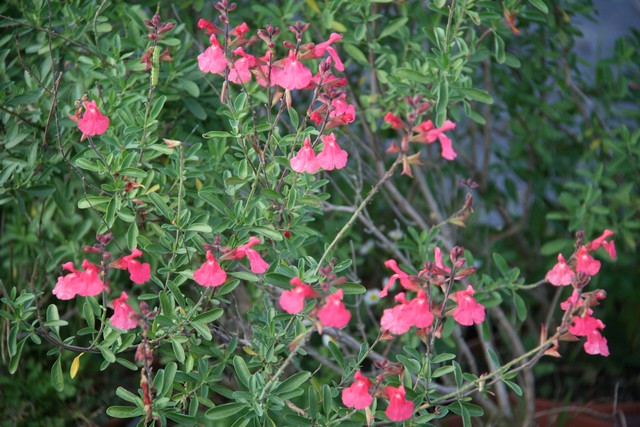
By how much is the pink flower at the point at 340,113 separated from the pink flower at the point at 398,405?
0.54 metres

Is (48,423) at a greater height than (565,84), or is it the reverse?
(565,84)

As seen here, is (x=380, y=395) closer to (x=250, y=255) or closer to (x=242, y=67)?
(x=250, y=255)

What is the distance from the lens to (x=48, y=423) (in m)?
2.46

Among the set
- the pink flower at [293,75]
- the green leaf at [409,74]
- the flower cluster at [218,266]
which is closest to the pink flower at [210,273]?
the flower cluster at [218,266]

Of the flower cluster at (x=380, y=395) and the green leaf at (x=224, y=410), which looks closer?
the flower cluster at (x=380, y=395)

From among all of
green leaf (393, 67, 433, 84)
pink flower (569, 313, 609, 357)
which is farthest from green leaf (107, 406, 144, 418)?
green leaf (393, 67, 433, 84)

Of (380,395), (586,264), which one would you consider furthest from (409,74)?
(380,395)

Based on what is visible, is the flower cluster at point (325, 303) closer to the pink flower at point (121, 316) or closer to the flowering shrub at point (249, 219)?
the flowering shrub at point (249, 219)

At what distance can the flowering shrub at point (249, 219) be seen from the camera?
5.39ft

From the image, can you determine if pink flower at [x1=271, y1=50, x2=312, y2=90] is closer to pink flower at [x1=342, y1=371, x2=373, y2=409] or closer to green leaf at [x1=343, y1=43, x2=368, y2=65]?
pink flower at [x1=342, y1=371, x2=373, y2=409]

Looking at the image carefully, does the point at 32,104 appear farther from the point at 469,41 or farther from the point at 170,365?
the point at 469,41

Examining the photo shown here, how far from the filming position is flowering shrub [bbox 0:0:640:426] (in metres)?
1.64

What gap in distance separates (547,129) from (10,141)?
1.85m

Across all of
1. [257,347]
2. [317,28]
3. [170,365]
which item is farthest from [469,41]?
[170,365]
